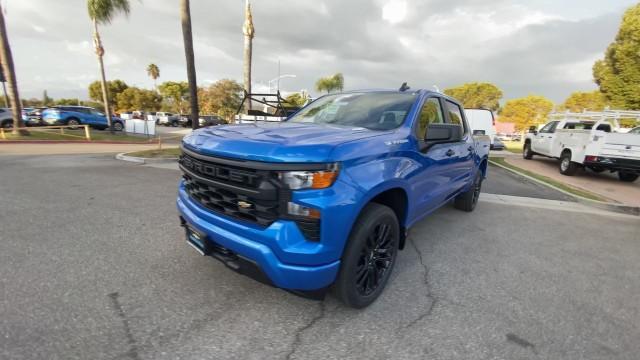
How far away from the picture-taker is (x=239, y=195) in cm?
221

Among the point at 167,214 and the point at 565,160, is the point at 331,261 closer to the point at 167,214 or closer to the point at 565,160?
the point at 167,214

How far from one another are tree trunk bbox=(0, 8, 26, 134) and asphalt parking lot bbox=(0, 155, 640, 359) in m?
13.8

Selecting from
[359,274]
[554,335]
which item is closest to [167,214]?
[359,274]

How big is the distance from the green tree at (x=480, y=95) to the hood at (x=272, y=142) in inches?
3471

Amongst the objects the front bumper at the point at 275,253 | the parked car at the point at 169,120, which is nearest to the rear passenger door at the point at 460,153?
the front bumper at the point at 275,253

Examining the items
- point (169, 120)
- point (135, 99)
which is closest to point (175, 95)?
point (135, 99)

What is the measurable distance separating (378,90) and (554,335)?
2.94 m

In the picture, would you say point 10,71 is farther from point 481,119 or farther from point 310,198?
point 481,119

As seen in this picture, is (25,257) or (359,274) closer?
(359,274)

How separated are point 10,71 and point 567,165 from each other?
2263cm

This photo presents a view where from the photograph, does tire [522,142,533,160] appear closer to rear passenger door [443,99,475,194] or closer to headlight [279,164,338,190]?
rear passenger door [443,99,475,194]

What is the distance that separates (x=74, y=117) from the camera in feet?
68.3

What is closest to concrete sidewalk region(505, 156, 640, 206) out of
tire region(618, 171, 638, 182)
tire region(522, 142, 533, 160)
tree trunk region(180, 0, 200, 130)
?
tire region(618, 171, 638, 182)

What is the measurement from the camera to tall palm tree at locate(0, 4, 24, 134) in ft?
44.3
